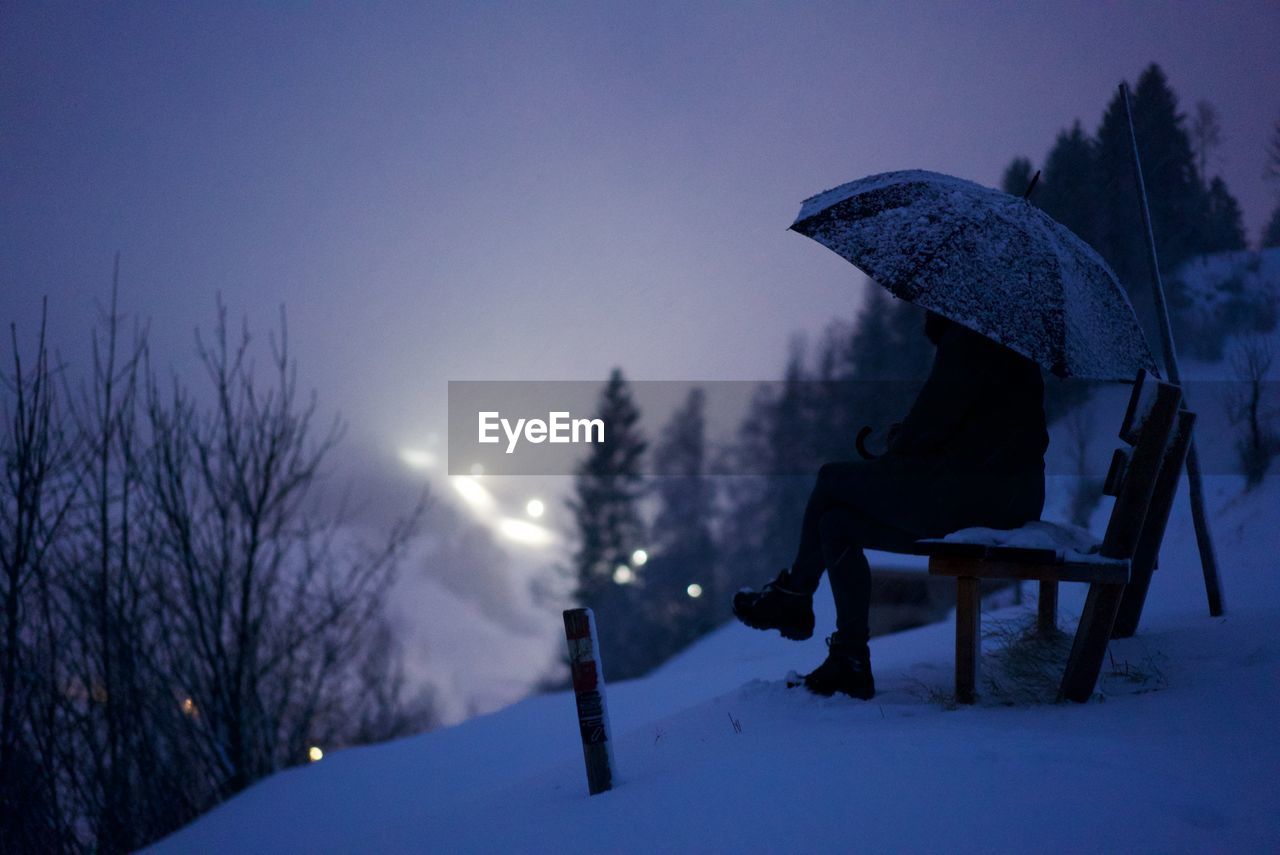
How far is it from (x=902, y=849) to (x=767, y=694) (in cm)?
167

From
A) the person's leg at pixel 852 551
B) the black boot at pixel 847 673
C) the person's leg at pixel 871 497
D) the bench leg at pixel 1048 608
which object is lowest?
the black boot at pixel 847 673

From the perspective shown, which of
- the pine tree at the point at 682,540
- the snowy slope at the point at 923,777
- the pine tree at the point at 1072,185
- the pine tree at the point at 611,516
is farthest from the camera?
the pine tree at the point at 611,516

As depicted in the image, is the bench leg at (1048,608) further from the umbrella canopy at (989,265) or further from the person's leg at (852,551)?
the umbrella canopy at (989,265)

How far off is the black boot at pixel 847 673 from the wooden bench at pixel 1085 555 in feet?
1.16

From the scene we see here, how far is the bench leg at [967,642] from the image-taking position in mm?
3059

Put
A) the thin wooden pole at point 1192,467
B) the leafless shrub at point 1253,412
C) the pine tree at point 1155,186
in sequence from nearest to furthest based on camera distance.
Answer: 1. the thin wooden pole at point 1192,467
2. the leafless shrub at point 1253,412
3. the pine tree at point 1155,186

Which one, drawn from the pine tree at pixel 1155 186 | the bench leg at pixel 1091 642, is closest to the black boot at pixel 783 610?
the bench leg at pixel 1091 642

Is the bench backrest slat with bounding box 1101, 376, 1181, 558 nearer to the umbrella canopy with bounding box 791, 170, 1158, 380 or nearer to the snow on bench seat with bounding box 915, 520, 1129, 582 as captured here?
the snow on bench seat with bounding box 915, 520, 1129, 582

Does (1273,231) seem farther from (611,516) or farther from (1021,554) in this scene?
(611,516)

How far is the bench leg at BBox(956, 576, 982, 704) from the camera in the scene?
306cm

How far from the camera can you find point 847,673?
10.9 feet

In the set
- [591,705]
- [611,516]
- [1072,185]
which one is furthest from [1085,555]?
[611,516]

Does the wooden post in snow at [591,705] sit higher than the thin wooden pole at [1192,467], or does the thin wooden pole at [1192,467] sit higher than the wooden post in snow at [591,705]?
the thin wooden pole at [1192,467]

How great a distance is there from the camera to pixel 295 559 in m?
7.70
